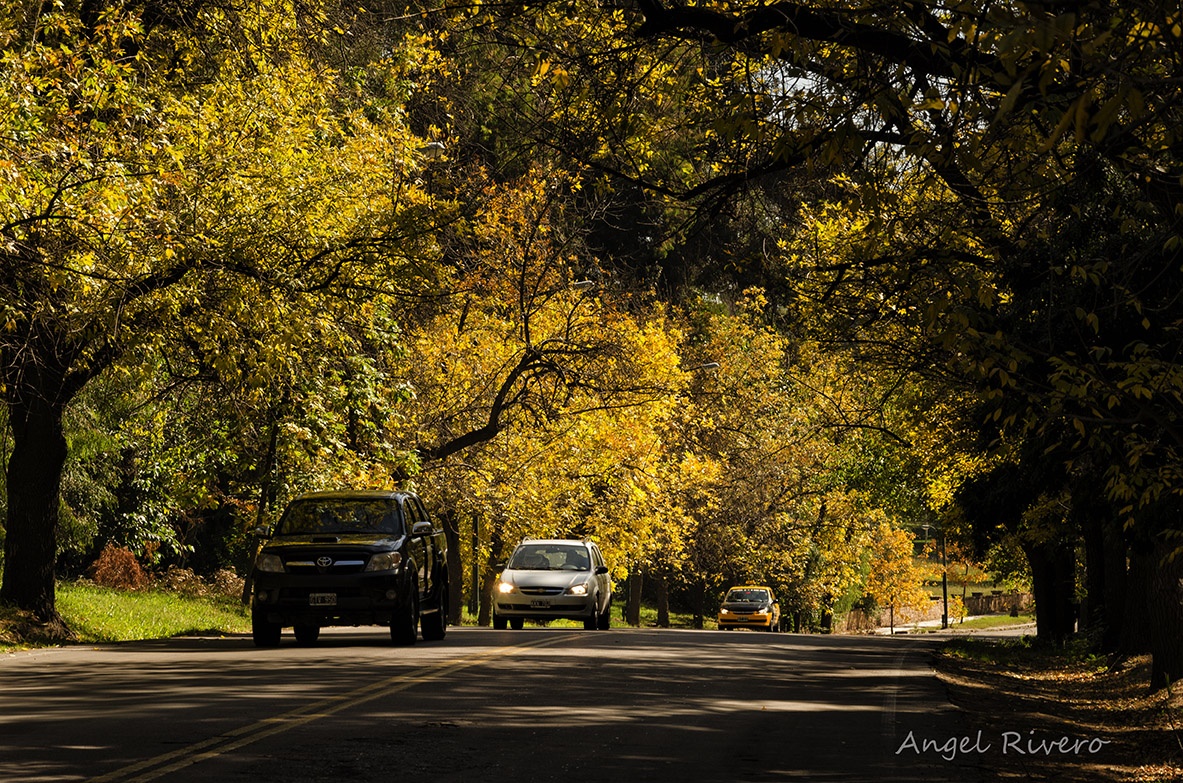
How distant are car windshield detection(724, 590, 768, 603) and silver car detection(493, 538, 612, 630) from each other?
24.1m

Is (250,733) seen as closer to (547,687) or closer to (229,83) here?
(547,687)

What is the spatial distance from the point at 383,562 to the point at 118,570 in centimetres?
2070

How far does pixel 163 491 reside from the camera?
39.4 metres

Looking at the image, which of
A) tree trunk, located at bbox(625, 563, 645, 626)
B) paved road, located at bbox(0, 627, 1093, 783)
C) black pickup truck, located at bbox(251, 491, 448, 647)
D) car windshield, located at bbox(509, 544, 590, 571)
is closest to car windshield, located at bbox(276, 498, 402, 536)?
black pickup truck, located at bbox(251, 491, 448, 647)

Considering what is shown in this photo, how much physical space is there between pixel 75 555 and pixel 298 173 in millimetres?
23548

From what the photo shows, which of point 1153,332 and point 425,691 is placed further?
point 1153,332

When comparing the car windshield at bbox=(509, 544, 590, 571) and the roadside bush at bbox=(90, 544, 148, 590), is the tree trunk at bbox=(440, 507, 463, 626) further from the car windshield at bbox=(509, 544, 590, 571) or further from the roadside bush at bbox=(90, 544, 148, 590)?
the car windshield at bbox=(509, 544, 590, 571)

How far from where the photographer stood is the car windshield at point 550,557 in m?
28.7

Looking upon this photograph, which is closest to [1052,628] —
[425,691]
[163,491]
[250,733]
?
[163,491]

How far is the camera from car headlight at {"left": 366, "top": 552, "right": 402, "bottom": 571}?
19.5 metres

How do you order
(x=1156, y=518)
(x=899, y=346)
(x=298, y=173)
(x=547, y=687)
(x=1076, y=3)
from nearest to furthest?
1. (x=1076, y=3)
2. (x=547, y=687)
3. (x=1156, y=518)
4. (x=899, y=346)
5. (x=298, y=173)

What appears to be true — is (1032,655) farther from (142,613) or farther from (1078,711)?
(142,613)

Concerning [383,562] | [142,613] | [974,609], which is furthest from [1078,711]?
[974,609]

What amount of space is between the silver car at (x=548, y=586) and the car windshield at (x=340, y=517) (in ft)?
24.3
